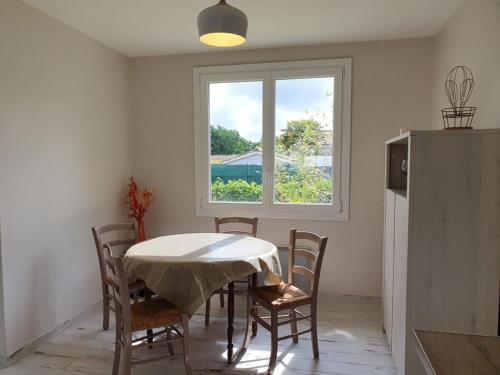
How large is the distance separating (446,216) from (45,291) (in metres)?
2.86

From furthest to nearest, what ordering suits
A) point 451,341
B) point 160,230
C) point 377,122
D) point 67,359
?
point 160,230 → point 377,122 → point 67,359 → point 451,341

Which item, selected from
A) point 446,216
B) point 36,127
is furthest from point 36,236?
point 446,216

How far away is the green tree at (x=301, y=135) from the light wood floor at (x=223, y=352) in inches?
64.6

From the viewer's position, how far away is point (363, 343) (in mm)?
2711

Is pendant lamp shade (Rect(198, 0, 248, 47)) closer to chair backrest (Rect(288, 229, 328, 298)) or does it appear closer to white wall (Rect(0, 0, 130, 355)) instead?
chair backrest (Rect(288, 229, 328, 298))

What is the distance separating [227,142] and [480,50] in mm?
2334

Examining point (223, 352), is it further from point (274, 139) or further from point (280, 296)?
point (274, 139)

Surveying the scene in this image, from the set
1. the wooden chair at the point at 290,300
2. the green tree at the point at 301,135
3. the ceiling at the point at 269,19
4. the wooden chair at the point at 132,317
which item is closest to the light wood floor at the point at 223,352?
the wooden chair at the point at 290,300

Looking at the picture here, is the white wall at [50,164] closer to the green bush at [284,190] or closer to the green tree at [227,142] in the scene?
the green tree at [227,142]

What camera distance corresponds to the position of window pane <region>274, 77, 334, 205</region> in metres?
3.57

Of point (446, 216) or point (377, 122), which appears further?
point (377, 122)

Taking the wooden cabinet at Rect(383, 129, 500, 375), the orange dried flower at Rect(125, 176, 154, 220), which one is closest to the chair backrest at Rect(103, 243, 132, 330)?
the wooden cabinet at Rect(383, 129, 500, 375)

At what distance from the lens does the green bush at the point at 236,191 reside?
149 inches

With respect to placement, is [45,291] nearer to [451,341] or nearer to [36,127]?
[36,127]
